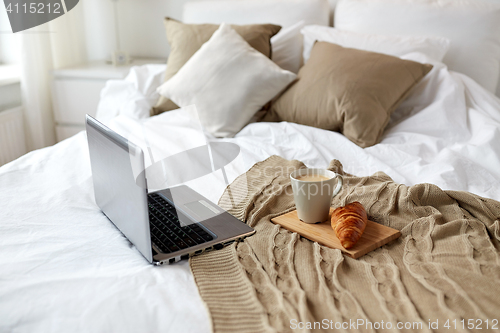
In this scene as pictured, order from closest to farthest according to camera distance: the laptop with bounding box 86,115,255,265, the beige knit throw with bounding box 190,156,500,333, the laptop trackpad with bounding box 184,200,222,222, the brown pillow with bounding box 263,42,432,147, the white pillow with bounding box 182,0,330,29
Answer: the beige knit throw with bounding box 190,156,500,333 < the laptop with bounding box 86,115,255,265 < the laptop trackpad with bounding box 184,200,222,222 < the brown pillow with bounding box 263,42,432,147 < the white pillow with bounding box 182,0,330,29

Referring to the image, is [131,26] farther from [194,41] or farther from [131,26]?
[194,41]

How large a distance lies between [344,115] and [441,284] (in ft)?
3.03

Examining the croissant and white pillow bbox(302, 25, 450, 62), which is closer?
the croissant

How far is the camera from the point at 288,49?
75.8 inches

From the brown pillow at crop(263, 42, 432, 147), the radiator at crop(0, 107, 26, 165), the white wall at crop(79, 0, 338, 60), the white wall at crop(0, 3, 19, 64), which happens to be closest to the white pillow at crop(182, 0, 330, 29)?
the white wall at crop(79, 0, 338, 60)

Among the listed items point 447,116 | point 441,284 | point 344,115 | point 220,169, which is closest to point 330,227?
point 441,284

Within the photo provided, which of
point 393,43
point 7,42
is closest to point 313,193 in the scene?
point 393,43

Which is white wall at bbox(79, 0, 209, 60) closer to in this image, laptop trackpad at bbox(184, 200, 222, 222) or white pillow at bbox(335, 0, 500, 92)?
white pillow at bbox(335, 0, 500, 92)

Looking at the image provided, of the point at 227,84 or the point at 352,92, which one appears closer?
the point at 352,92

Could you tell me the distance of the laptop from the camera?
68cm

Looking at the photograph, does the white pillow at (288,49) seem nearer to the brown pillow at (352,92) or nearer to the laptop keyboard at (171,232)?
the brown pillow at (352,92)

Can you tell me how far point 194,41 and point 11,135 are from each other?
3.56ft

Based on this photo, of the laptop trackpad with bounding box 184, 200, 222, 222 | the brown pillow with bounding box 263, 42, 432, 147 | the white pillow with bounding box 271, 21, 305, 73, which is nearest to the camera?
the laptop trackpad with bounding box 184, 200, 222, 222

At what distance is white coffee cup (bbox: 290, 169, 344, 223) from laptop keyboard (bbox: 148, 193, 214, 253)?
18 cm
